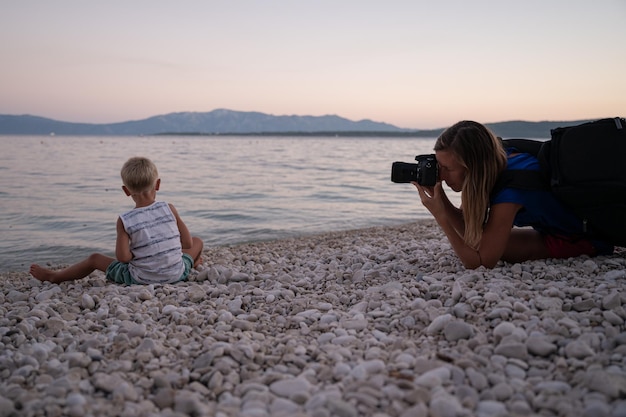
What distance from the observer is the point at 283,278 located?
4746mm

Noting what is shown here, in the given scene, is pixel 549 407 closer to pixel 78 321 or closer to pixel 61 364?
pixel 61 364

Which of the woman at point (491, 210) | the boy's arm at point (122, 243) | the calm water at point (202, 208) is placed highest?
the woman at point (491, 210)

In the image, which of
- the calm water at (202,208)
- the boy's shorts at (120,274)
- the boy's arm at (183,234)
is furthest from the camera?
the calm water at (202,208)

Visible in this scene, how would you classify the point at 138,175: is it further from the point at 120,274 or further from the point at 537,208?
the point at 537,208

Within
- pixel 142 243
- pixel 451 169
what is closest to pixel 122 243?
pixel 142 243

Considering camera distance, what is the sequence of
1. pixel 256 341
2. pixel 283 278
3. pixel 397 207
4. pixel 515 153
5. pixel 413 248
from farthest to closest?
pixel 397 207 < pixel 413 248 < pixel 283 278 < pixel 515 153 < pixel 256 341

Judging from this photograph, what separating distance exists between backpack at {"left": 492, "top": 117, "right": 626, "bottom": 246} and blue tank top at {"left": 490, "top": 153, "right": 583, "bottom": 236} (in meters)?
0.06

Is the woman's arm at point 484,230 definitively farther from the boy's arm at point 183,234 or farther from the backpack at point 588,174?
the boy's arm at point 183,234

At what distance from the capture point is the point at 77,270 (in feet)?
15.9

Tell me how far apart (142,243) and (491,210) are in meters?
3.17

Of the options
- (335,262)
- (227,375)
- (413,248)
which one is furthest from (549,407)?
(413,248)

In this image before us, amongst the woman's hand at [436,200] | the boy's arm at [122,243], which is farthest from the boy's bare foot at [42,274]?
the woman's hand at [436,200]

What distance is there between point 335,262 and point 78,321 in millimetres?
2742

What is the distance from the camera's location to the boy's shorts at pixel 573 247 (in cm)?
428
